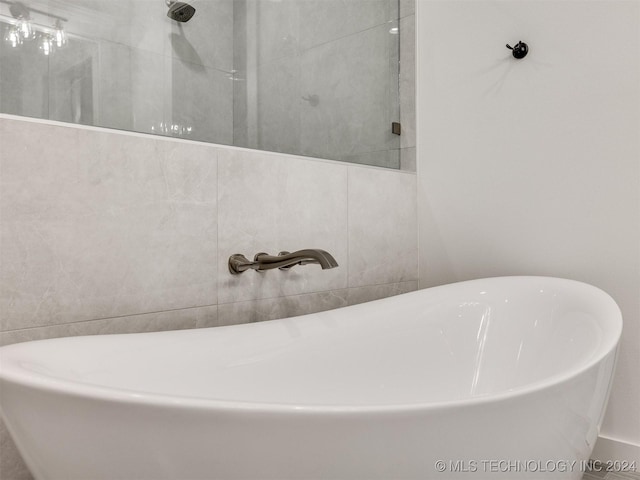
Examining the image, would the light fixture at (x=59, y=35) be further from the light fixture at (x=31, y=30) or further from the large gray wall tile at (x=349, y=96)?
the large gray wall tile at (x=349, y=96)

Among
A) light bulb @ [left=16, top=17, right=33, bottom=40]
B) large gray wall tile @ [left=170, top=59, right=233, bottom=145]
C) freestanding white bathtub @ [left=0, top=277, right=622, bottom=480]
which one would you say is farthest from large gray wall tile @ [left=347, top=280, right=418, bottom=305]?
light bulb @ [left=16, top=17, right=33, bottom=40]

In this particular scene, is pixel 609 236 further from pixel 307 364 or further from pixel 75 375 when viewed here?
pixel 75 375

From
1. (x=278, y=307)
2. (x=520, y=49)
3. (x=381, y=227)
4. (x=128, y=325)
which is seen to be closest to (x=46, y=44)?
(x=128, y=325)

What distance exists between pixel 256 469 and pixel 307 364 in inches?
21.3

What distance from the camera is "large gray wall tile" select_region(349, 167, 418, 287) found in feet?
4.91

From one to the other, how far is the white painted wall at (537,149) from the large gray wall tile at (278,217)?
0.50 meters

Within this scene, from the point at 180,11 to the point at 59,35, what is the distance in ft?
1.36

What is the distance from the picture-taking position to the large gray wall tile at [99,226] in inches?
32.2

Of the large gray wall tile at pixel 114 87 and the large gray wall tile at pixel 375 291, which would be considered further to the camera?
the large gray wall tile at pixel 375 291

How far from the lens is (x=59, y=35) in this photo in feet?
3.42

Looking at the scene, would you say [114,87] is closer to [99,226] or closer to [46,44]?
[46,44]

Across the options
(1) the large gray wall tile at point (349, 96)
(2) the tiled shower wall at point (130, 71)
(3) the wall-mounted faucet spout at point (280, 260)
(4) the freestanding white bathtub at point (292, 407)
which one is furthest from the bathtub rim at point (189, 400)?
(1) the large gray wall tile at point (349, 96)

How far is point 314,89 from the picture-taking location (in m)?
1.57

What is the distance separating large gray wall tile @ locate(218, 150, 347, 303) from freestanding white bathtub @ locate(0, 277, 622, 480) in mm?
191
